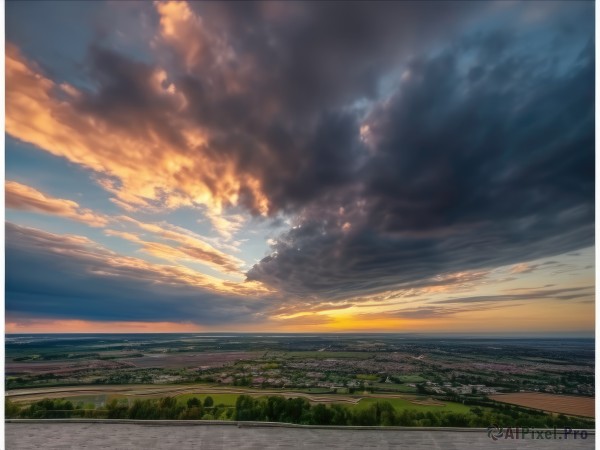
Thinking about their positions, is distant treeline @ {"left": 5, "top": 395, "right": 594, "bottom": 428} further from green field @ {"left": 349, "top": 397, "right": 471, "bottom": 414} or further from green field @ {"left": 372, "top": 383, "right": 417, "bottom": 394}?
green field @ {"left": 372, "top": 383, "right": 417, "bottom": 394}

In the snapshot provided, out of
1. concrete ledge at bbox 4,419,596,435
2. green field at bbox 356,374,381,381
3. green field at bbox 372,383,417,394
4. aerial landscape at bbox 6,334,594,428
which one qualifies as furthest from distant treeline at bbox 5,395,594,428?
green field at bbox 356,374,381,381

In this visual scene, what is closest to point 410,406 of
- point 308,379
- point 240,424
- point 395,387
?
point 395,387

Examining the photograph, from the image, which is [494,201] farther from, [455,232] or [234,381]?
[234,381]

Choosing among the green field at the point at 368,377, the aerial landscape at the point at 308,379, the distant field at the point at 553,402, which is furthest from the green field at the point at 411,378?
the distant field at the point at 553,402

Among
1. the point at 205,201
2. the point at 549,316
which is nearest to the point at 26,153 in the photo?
the point at 205,201

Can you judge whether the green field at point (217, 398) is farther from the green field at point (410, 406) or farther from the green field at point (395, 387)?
the green field at point (395, 387)

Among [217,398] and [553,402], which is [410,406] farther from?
[217,398]

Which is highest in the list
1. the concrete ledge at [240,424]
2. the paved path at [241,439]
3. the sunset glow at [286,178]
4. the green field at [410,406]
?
the sunset glow at [286,178]
